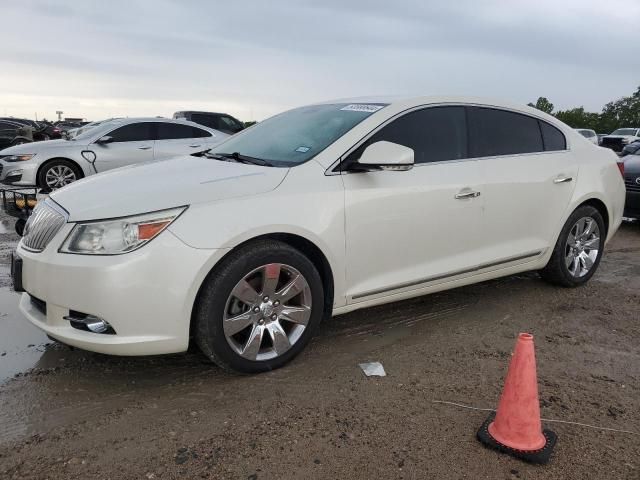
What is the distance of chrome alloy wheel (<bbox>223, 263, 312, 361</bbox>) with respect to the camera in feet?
9.84

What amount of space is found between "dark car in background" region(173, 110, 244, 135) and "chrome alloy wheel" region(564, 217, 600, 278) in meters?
11.5

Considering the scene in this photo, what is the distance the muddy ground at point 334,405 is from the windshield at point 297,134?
1.25 metres

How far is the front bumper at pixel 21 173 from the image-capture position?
9.23m

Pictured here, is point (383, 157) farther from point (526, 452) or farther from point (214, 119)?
point (214, 119)

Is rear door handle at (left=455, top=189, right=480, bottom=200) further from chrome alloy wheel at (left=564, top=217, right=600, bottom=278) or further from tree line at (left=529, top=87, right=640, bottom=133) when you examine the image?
tree line at (left=529, top=87, right=640, bottom=133)

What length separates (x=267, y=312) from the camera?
10.2ft

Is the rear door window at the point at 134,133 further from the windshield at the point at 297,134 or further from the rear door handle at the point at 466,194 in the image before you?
the rear door handle at the point at 466,194

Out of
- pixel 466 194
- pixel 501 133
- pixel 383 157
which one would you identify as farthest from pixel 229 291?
pixel 501 133

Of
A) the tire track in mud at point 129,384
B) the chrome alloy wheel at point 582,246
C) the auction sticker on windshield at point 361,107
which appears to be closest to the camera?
the tire track in mud at point 129,384

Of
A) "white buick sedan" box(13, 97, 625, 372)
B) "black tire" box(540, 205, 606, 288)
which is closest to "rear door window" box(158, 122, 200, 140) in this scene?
"white buick sedan" box(13, 97, 625, 372)

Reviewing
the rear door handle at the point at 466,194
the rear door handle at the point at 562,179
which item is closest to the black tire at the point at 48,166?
the rear door handle at the point at 466,194

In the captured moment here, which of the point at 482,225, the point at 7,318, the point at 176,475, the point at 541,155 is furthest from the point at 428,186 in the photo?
the point at 7,318

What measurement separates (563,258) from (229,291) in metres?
3.07

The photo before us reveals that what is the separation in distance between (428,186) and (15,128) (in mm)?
23202
